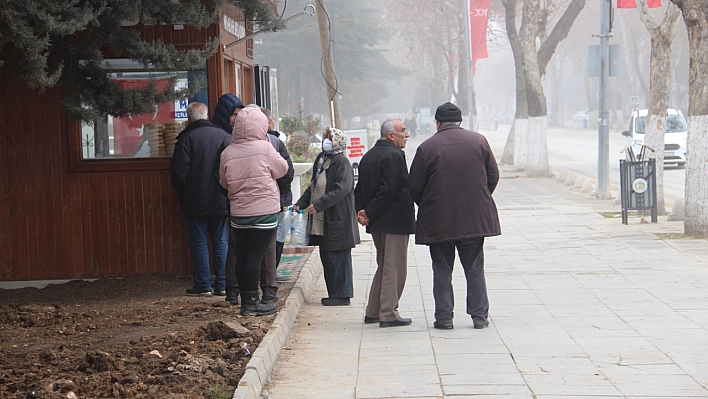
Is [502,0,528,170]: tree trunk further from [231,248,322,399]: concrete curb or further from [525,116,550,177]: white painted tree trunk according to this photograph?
[231,248,322,399]: concrete curb

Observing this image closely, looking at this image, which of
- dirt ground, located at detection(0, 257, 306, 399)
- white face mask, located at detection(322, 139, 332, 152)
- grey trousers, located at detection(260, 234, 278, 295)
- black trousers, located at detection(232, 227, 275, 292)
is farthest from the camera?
white face mask, located at detection(322, 139, 332, 152)

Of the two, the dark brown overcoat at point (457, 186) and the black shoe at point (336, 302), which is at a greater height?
the dark brown overcoat at point (457, 186)

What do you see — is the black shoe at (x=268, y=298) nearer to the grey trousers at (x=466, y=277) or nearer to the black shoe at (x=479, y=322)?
the grey trousers at (x=466, y=277)

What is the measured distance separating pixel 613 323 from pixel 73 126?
5.79 meters

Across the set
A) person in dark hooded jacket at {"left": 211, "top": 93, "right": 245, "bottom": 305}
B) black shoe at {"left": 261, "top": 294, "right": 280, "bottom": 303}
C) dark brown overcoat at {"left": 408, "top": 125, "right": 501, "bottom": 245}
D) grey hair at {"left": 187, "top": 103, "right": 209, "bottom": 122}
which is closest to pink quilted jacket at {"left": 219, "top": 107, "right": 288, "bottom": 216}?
person in dark hooded jacket at {"left": 211, "top": 93, "right": 245, "bottom": 305}

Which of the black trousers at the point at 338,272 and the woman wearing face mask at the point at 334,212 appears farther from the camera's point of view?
the black trousers at the point at 338,272

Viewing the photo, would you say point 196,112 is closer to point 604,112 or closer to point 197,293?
point 197,293

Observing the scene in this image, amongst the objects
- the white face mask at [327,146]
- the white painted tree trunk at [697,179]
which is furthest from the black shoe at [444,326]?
the white painted tree trunk at [697,179]

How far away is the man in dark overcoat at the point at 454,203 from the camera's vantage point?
7.83 meters

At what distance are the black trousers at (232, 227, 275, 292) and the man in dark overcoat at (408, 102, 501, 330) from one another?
1.31m

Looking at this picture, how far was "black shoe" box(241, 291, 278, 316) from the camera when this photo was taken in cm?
823

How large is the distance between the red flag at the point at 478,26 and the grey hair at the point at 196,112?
25863 millimetres

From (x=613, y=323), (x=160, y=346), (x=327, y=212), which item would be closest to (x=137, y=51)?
(x=327, y=212)

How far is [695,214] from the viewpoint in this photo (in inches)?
537
